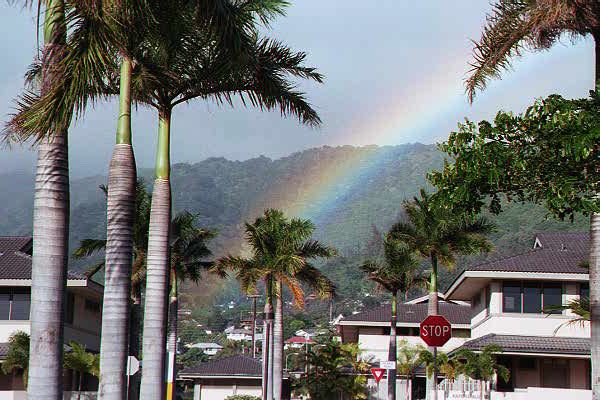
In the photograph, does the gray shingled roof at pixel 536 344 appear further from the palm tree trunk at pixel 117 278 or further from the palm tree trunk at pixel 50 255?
the palm tree trunk at pixel 50 255

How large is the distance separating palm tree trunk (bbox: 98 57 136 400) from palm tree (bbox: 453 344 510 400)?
26.7m

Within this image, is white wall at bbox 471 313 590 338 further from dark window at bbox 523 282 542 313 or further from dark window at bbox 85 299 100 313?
dark window at bbox 85 299 100 313

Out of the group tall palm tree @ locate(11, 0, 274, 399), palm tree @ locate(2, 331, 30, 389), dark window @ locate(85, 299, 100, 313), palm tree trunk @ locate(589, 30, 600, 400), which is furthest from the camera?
dark window @ locate(85, 299, 100, 313)

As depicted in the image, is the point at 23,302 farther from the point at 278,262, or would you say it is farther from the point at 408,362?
the point at 408,362

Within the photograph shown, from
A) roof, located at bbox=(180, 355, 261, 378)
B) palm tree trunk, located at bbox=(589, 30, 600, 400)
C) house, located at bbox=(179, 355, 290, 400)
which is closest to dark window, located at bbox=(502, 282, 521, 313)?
roof, located at bbox=(180, 355, 261, 378)

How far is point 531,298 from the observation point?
44.0 metres

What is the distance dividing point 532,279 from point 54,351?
33.6 meters

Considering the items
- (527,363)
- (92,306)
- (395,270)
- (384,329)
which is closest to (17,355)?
(92,306)

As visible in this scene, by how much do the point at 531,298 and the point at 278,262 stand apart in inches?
577

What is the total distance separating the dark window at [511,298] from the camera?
A: 4394cm

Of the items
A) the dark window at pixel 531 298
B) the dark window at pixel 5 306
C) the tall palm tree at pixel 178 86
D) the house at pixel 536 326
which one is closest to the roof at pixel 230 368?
the dark window at pixel 5 306

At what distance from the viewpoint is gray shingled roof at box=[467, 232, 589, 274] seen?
4316 cm

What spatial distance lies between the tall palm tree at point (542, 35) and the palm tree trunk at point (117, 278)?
7.91 metres

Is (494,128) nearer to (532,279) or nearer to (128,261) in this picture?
(128,261)
